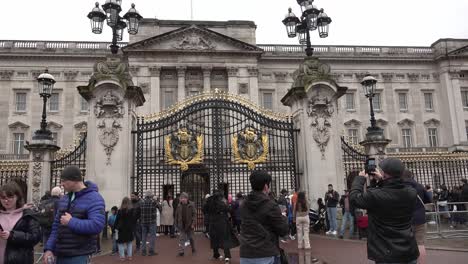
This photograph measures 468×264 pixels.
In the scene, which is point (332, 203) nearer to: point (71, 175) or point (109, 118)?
point (109, 118)

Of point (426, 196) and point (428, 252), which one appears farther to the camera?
point (428, 252)

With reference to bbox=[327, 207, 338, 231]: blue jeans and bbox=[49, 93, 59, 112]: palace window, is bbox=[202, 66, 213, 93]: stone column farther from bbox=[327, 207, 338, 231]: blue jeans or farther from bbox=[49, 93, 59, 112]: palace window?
bbox=[327, 207, 338, 231]: blue jeans

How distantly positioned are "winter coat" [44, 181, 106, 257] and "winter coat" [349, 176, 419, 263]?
2.85m

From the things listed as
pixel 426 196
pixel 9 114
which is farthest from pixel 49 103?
pixel 426 196

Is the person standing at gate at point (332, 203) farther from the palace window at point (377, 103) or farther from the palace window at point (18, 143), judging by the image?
the palace window at point (18, 143)

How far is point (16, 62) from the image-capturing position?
43750 mm

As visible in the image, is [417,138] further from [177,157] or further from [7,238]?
[7,238]

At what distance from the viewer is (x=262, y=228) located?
15.3 feet

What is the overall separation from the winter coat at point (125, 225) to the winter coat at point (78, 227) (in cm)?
539

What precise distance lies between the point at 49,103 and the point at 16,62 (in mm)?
5479

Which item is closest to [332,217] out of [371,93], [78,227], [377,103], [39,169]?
[371,93]

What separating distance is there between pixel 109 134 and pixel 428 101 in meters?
46.1

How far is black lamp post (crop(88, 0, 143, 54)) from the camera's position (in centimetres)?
1378

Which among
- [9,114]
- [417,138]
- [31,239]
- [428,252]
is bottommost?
[428,252]
